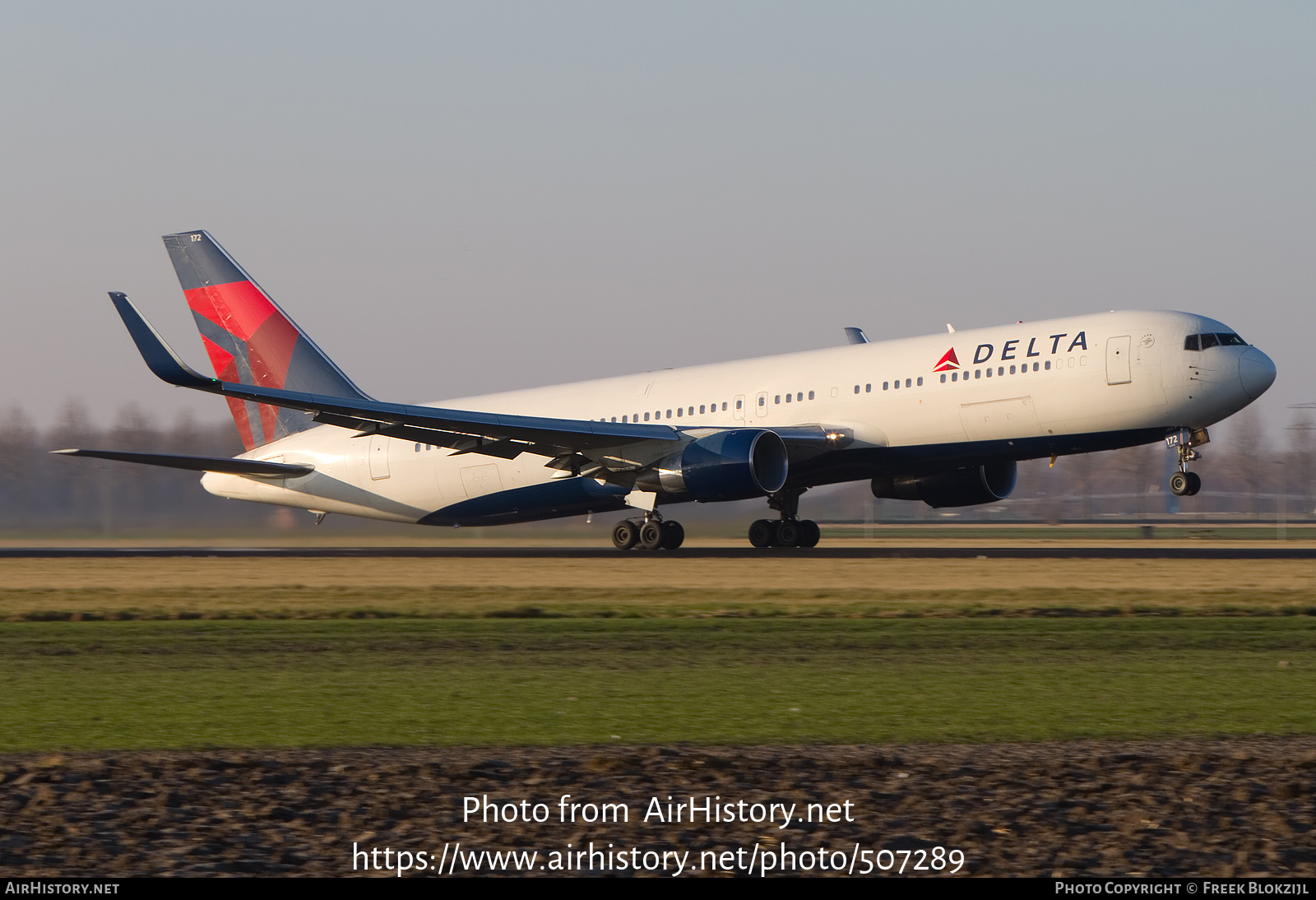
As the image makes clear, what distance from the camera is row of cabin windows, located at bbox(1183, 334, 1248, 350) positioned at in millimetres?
28625

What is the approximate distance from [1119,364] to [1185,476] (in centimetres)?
283

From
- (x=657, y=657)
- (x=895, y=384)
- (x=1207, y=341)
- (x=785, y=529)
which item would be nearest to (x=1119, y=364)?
(x=1207, y=341)

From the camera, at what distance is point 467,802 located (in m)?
7.04

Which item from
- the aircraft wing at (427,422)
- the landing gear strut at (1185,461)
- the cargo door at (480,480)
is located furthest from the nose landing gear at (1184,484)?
the cargo door at (480,480)

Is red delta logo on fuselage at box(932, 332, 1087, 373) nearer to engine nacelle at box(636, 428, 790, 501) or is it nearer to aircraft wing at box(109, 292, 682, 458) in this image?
engine nacelle at box(636, 428, 790, 501)

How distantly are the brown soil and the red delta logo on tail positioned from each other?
72.5 ft

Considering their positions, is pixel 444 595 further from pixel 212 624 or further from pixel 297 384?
pixel 297 384

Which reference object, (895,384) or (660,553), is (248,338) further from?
(895,384)

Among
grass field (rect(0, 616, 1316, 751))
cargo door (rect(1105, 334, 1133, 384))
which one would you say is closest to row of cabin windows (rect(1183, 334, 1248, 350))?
cargo door (rect(1105, 334, 1133, 384))

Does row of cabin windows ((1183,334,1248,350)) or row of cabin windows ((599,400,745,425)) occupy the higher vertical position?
row of cabin windows ((1183,334,1248,350))

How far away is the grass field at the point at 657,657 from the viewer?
9.36m

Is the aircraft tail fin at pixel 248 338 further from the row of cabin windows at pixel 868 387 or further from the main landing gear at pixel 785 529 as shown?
the main landing gear at pixel 785 529

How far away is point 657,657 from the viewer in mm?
13406

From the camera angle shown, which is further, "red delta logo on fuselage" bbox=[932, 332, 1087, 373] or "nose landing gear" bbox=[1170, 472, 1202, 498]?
"red delta logo on fuselage" bbox=[932, 332, 1087, 373]
